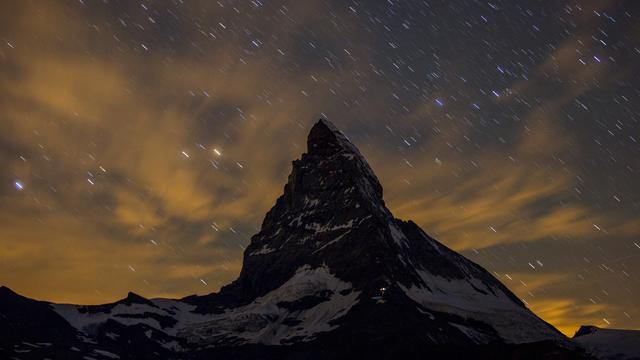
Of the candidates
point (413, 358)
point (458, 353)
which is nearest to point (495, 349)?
point (458, 353)

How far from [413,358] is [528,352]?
46.1 meters

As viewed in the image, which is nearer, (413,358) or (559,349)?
(559,349)

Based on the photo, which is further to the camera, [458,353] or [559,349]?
[458,353]

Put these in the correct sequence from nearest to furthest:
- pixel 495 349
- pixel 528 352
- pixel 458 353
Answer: pixel 528 352
pixel 495 349
pixel 458 353

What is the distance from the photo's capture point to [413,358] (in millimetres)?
198625

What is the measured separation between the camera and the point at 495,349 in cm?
18200

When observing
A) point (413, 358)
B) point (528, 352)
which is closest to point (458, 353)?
point (413, 358)

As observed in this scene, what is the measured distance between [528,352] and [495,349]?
75.0 feet

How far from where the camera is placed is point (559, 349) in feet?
536

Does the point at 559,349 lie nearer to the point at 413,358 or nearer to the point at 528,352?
the point at 528,352

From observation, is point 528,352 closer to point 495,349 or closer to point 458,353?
point 495,349

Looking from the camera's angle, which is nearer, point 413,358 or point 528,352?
point 528,352

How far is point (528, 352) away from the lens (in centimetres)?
15975

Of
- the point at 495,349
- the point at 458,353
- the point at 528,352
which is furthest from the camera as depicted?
the point at 458,353
